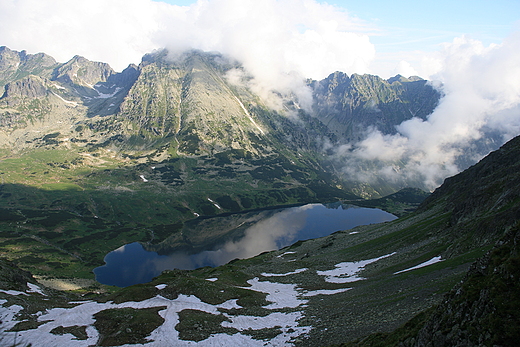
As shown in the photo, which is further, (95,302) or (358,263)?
(358,263)

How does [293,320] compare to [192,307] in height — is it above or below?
below

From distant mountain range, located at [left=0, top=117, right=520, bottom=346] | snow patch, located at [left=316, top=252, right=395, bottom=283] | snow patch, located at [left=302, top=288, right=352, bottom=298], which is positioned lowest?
snow patch, located at [left=316, top=252, right=395, bottom=283]

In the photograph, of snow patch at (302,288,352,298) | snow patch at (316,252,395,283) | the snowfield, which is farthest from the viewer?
snow patch at (316,252,395,283)

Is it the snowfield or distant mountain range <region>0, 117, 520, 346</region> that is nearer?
distant mountain range <region>0, 117, 520, 346</region>

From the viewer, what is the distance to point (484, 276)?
16672mm

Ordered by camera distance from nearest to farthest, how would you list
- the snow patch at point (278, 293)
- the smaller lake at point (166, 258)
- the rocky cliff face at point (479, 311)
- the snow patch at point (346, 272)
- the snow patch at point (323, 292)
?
the rocky cliff face at point (479, 311)
the snow patch at point (278, 293)
the snow patch at point (323, 292)
the snow patch at point (346, 272)
the smaller lake at point (166, 258)

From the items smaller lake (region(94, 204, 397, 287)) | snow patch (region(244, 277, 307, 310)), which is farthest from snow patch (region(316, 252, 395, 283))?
smaller lake (region(94, 204, 397, 287))

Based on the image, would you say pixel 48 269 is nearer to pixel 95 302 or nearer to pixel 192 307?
pixel 95 302

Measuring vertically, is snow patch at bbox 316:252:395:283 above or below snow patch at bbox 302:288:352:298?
below

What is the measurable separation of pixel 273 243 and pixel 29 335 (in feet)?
498

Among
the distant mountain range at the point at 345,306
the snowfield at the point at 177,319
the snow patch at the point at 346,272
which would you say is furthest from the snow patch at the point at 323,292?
the snow patch at the point at 346,272

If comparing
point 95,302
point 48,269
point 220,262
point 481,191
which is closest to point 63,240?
point 48,269

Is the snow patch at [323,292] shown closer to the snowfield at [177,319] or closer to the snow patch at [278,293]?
the snowfield at [177,319]

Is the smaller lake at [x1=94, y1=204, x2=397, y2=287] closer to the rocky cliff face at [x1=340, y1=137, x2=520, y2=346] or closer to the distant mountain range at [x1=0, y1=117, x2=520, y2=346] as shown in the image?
the distant mountain range at [x1=0, y1=117, x2=520, y2=346]
